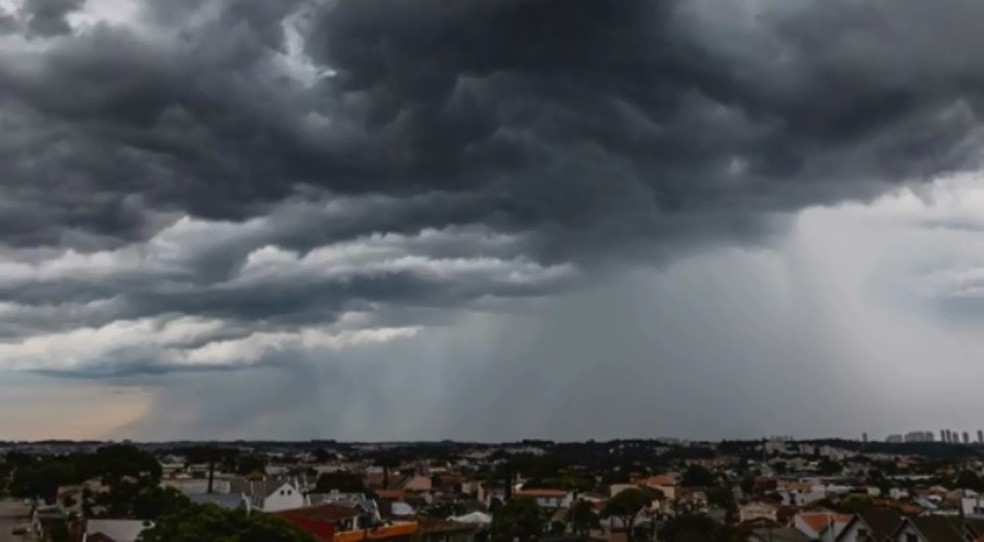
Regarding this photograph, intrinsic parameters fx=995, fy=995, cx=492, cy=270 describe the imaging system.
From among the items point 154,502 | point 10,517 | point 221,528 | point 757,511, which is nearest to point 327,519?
point 154,502

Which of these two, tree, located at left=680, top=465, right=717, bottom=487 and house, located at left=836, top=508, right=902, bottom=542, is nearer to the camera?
house, located at left=836, top=508, right=902, bottom=542

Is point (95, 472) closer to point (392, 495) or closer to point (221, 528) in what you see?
point (392, 495)

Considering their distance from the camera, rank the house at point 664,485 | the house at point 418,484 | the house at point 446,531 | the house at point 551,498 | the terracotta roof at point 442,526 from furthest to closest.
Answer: the house at point 418,484 < the house at point 664,485 < the house at point 551,498 < the terracotta roof at point 442,526 < the house at point 446,531

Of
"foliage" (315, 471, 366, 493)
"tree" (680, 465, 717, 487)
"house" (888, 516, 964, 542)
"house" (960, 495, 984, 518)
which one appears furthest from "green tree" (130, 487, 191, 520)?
"tree" (680, 465, 717, 487)

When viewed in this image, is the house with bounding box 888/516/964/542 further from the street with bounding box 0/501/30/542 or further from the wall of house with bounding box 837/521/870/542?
the street with bounding box 0/501/30/542

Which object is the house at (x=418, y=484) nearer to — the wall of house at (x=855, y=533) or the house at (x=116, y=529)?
the house at (x=116, y=529)

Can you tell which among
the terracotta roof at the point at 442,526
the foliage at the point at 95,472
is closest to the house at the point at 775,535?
the terracotta roof at the point at 442,526

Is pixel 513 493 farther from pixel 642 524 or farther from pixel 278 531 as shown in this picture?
pixel 278 531
